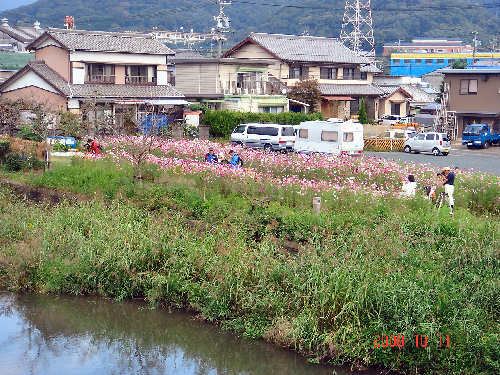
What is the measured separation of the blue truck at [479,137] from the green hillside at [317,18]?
93.9 meters

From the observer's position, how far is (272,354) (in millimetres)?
12086

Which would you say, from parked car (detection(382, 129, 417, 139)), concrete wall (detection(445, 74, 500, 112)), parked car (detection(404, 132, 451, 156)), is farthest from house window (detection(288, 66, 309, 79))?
Answer: parked car (detection(404, 132, 451, 156))

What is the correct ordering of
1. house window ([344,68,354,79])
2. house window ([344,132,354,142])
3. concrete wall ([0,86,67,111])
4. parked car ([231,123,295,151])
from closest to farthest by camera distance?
1. house window ([344,132,354,142])
2. parked car ([231,123,295,151])
3. concrete wall ([0,86,67,111])
4. house window ([344,68,354,79])

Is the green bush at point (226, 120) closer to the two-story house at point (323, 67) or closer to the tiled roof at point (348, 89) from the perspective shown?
the two-story house at point (323, 67)

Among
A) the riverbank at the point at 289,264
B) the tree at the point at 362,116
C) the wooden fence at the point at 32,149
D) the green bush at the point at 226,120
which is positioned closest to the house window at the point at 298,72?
the tree at the point at 362,116

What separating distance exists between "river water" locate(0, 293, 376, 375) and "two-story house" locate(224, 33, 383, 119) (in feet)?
117

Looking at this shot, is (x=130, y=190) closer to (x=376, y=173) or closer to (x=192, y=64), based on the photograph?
(x=376, y=173)

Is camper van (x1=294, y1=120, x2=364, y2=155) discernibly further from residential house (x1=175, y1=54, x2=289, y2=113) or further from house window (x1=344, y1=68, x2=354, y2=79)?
house window (x1=344, y1=68, x2=354, y2=79)

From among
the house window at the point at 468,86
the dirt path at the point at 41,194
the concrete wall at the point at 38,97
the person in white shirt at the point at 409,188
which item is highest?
the house window at the point at 468,86

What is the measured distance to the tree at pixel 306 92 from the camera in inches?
1900

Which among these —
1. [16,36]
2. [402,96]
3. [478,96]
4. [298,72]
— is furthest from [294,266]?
[16,36]

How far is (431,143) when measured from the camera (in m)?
35.6

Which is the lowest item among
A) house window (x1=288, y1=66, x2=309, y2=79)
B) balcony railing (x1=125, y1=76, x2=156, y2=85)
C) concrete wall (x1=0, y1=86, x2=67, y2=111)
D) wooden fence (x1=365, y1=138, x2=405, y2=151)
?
wooden fence (x1=365, y1=138, x2=405, y2=151)

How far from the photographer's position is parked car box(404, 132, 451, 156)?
35.5 metres
